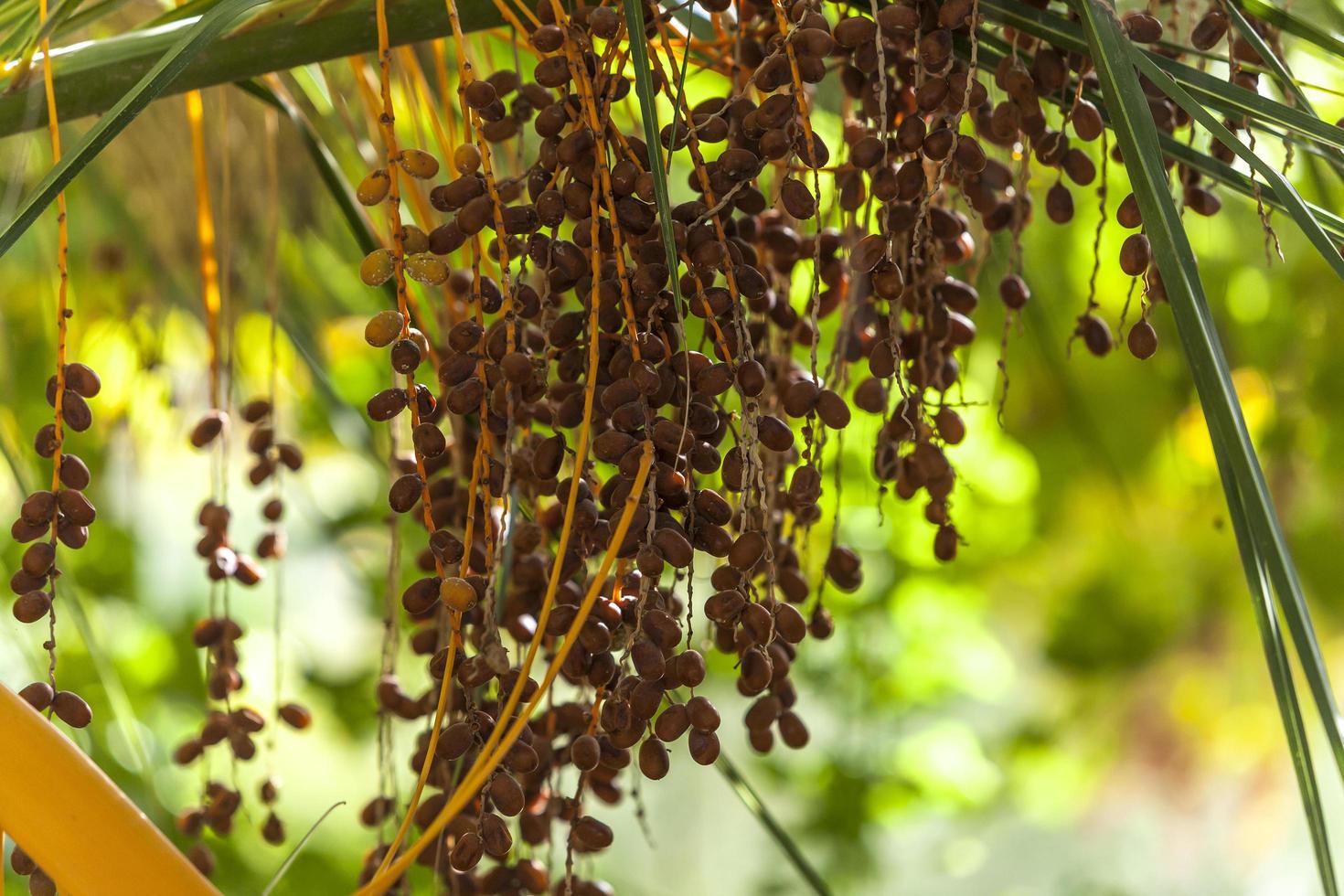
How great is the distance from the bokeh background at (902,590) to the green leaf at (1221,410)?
558mm

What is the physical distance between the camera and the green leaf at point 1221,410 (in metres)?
0.25

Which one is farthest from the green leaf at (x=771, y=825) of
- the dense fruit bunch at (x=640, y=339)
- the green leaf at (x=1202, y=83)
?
the green leaf at (x=1202, y=83)

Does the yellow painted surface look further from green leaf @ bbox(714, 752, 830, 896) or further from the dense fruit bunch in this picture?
green leaf @ bbox(714, 752, 830, 896)

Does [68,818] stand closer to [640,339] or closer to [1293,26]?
[640,339]

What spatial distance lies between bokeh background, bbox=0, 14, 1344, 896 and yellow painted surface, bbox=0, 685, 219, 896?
51 centimetres

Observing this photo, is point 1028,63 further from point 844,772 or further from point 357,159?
point 844,772

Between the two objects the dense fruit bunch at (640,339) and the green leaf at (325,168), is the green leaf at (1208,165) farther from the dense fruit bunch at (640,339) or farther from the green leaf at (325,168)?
the green leaf at (325,168)

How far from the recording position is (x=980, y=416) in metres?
1.31

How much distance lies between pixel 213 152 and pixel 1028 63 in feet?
2.43

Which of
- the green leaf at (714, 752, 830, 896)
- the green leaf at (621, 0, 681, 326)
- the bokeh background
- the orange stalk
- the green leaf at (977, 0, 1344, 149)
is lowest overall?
the orange stalk

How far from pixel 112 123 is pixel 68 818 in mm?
170

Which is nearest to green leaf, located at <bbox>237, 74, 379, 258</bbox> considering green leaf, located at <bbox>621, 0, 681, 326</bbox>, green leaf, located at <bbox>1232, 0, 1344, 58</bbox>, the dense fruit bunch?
the dense fruit bunch

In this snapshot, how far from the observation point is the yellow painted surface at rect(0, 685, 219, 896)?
279 millimetres

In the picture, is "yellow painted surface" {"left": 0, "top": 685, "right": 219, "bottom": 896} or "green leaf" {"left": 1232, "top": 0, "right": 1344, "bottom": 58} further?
"green leaf" {"left": 1232, "top": 0, "right": 1344, "bottom": 58}
